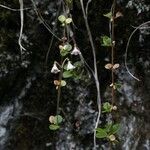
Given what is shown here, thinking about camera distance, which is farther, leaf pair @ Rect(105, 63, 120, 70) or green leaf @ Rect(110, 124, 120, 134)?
leaf pair @ Rect(105, 63, 120, 70)

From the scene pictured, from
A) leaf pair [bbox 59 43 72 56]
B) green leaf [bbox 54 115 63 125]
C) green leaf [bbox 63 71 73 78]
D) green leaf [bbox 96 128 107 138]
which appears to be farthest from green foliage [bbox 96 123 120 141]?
leaf pair [bbox 59 43 72 56]

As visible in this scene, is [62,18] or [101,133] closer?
[101,133]

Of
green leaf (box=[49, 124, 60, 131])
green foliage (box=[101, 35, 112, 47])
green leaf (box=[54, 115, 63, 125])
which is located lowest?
green leaf (box=[49, 124, 60, 131])

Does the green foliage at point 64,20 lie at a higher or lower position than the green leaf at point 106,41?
higher

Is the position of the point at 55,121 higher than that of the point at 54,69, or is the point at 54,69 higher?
the point at 54,69

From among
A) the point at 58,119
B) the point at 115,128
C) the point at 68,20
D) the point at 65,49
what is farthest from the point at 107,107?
the point at 68,20

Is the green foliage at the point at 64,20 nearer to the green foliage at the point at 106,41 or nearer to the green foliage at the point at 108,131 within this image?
the green foliage at the point at 106,41

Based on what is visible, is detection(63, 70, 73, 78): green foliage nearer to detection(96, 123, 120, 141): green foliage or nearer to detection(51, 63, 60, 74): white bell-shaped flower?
detection(51, 63, 60, 74): white bell-shaped flower

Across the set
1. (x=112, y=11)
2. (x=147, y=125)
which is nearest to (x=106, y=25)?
(x=112, y=11)

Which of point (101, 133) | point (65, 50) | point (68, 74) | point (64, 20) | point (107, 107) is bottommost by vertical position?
point (101, 133)

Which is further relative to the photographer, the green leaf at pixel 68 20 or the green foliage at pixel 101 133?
the green leaf at pixel 68 20

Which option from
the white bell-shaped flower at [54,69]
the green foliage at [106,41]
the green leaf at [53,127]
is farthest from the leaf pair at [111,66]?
the green leaf at [53,127]

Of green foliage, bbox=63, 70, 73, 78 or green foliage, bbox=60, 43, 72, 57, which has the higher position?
green foliage, bbox=60, 43, 72, 57

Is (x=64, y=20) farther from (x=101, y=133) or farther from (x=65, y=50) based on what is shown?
(x=101, y=133)
